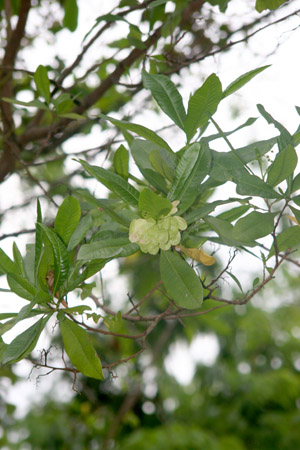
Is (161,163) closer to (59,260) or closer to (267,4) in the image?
(59,260)

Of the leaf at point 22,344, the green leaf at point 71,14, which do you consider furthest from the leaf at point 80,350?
the green leaf at point 71,14

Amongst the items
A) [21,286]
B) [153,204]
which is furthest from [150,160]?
[21,286]

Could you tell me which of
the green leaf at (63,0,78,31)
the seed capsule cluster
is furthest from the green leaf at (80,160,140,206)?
the green leaf at (63,0,78,31)

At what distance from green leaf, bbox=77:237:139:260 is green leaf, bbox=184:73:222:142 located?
0.14m

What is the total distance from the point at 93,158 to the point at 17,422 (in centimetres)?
208

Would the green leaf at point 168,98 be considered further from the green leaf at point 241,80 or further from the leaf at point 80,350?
the leaf at point 80,350

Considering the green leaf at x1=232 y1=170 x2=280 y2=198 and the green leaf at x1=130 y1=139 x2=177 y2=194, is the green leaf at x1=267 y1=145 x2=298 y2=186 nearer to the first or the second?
the green leaf at x1=232 y1=170 x2=280 y2=198

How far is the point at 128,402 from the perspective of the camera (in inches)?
106

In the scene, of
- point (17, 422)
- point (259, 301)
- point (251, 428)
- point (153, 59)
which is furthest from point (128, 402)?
point (153, 59)

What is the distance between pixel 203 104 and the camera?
21.1 inches

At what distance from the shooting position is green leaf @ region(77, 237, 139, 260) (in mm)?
514

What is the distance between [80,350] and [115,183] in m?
0.22

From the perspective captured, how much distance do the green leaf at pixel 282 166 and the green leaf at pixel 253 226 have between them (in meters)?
0.04

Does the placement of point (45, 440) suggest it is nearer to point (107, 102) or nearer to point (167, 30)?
point (107, 102)
